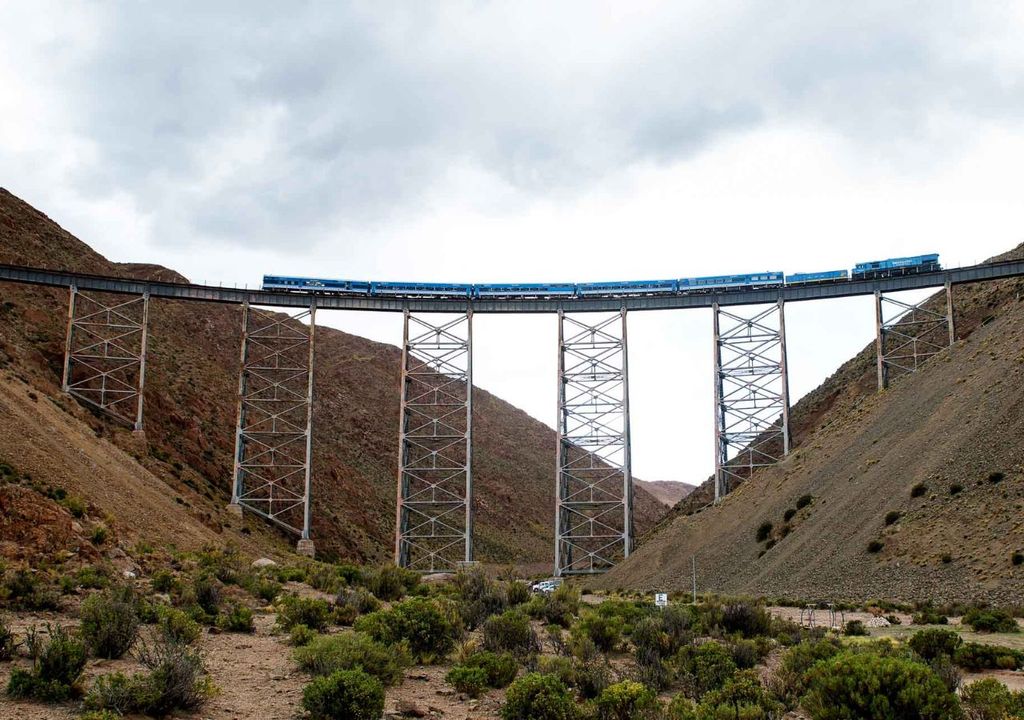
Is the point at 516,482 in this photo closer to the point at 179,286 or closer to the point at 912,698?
the point at 179,286

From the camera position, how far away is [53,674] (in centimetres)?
1022

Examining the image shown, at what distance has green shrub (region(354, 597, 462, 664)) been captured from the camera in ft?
45.2

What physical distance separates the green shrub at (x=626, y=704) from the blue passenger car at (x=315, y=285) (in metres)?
39.1

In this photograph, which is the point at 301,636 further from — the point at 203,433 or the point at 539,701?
the point at 203,433

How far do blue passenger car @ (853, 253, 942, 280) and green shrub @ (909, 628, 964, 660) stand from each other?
112ft

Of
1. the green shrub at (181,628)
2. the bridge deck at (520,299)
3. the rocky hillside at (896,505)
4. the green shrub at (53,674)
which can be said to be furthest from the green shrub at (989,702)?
the bridge deck at (520,299)

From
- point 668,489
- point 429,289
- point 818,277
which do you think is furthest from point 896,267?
point 668,489

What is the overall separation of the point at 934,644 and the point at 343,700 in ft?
34.3

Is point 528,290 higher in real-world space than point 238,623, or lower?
higher

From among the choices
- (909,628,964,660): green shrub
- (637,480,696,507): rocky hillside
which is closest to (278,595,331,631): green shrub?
(909,628,964,660): green shrub

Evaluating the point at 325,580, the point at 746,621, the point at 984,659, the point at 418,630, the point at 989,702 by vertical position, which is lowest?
the point at 984,659

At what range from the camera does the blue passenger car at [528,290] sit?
47.7 m

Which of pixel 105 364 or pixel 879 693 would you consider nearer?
pixel 879 693

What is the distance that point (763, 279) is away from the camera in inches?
1844
